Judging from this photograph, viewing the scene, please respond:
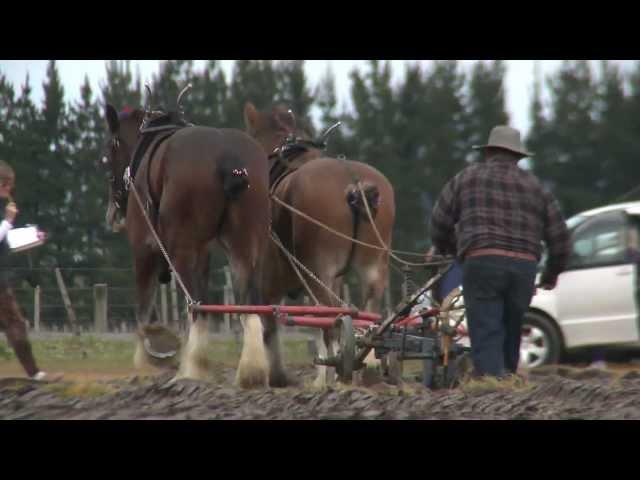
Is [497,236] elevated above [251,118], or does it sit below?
below

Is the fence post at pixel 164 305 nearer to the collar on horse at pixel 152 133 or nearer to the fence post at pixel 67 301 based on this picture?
the fence post at pixel 67 301

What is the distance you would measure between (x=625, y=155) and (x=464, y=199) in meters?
22.9

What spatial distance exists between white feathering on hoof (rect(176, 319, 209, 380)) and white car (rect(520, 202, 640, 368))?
5715 millimetres

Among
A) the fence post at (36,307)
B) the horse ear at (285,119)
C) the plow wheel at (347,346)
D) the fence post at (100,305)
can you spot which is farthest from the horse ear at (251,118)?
the fence post at (36,307)

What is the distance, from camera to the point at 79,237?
3139 centimetres

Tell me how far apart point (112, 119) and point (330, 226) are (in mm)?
2375

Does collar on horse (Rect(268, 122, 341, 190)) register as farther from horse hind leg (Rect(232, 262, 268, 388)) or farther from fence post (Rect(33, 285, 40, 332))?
fence post (Rect(33, 285, 40, 332))

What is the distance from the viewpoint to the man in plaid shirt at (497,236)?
8141mm

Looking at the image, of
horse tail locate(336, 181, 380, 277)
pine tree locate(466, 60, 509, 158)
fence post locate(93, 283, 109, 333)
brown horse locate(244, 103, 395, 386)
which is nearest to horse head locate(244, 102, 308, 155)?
brown horse locate(244, 103, 395, 386)

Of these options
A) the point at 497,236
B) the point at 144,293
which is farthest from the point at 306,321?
the point at 144,293

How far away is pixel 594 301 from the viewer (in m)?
14.4

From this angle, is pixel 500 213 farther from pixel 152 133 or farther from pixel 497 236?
pixel 152 133

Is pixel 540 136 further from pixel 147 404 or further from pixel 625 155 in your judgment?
pixel 147 404

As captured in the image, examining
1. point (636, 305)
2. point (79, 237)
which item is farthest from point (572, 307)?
point (79, 237)
